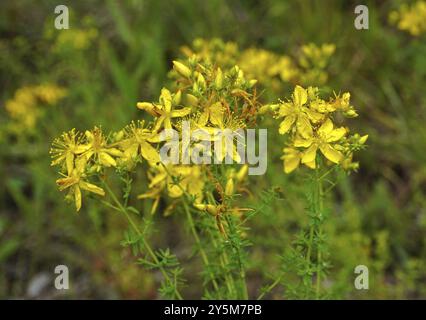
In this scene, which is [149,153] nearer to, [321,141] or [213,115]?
[213,115]

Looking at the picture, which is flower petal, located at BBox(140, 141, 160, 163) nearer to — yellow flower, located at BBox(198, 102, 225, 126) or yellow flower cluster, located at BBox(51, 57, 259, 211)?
yellow flower cluster, located at BBox(51, 57, 259, 211)

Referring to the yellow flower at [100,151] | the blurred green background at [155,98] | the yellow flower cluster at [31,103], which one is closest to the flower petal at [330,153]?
the yellow flower at [100,151]

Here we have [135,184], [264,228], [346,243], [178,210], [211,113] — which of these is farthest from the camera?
[135,184]

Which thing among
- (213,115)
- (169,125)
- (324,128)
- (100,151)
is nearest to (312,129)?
(324,128)

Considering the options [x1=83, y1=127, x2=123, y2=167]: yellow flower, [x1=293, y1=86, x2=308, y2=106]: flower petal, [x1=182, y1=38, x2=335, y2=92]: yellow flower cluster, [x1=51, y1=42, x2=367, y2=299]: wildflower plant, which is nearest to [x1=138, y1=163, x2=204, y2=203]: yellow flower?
[x1=51, y1=42, x2=367, y2=299]: wildflower plant

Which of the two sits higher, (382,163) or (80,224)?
(382,163)

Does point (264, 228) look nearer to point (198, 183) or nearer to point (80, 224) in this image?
point (80, 224)

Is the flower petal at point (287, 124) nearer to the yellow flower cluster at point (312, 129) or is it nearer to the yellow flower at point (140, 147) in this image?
the yellow flower cluster at point (312, 129)
